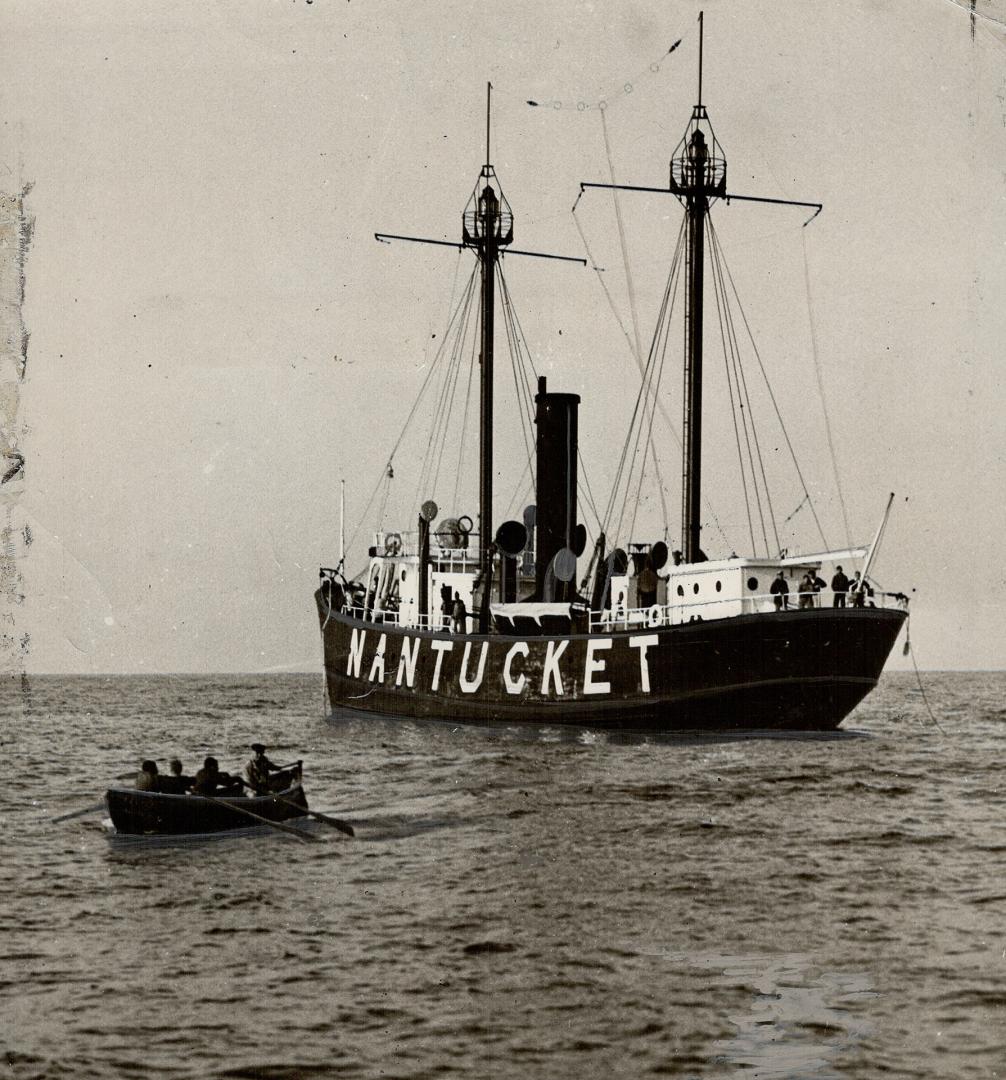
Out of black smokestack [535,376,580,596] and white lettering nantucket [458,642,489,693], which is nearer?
white lettering nantucket [458,642,489,693]

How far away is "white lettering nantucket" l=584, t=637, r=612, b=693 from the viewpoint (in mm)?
39625

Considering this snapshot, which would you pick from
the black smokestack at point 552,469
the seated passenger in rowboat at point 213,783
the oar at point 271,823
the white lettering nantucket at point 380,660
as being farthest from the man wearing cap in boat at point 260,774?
the white lettering nantucket at point 380,660

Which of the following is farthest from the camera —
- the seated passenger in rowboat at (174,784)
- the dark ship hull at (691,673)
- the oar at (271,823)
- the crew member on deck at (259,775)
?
the dark ship hull at (691,673)

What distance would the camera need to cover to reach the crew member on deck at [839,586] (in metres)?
37.6

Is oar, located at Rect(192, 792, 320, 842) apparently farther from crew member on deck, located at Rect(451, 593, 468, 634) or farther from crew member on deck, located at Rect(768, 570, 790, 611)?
crew member on deck, located at Rect(451, 593, 468, 634)

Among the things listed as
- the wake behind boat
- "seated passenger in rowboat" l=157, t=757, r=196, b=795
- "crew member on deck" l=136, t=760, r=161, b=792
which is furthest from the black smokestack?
"crew member on deck" l=136, t=760, r=161, b=792

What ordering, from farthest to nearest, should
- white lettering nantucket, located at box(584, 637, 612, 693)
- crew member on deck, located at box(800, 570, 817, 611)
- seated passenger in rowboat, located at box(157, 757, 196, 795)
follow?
1. white lettering nantucket, located at box(584, 637, 612, 693)
2. crew member on deck, located at box(800, 570, 817, 611)
3. seated passenger in rowboat, located at box(157, 757, 196, 795)

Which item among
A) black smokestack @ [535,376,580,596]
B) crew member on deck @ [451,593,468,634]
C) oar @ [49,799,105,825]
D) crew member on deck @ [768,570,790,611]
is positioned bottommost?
oar @ [49,799,105,825]

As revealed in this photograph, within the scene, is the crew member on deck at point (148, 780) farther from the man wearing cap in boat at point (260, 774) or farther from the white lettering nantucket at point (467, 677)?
the white lettering nantucket at point (467, 677)

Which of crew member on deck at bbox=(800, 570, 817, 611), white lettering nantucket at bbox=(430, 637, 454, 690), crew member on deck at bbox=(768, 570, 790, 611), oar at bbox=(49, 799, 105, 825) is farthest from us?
white lettering nantucket at bbox=(430, 637, 454, 690)

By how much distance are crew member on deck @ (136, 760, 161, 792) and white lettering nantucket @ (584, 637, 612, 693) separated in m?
17.4

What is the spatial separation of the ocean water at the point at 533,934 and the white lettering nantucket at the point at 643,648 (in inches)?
201

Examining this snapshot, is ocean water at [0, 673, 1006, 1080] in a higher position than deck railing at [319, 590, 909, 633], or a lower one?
lower

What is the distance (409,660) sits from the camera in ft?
159
